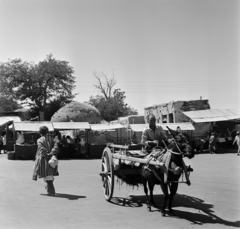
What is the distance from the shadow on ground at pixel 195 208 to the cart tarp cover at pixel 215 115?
56.3 ft

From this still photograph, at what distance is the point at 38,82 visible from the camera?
50938 mm

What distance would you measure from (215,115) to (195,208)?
63.5 feet

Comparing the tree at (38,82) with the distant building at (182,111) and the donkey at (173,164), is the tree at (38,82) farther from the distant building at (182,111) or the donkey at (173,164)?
the donkey at (173,164)

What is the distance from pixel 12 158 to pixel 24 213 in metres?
14.7

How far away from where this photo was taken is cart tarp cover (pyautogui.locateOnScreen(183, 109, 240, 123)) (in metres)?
24.3

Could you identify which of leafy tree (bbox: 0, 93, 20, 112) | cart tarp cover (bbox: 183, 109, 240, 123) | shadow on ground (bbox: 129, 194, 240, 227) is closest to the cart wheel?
shadow on ground (bbox: 129, 194, 240, 227)

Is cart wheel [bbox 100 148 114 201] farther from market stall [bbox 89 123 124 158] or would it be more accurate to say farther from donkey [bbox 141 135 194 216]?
market stall [bbox 89 123 124 158]

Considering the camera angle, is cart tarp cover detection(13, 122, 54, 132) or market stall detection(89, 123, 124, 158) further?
A: market stall detection(89, 123, 124, 158)

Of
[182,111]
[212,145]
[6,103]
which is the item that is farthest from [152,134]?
[6,103]

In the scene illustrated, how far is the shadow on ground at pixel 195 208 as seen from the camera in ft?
18.7

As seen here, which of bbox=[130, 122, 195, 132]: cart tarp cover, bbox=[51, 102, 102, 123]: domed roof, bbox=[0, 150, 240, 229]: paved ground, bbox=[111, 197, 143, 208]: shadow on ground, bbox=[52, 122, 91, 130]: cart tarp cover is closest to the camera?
bbox=[0, 150, 240, 229]: paved ground

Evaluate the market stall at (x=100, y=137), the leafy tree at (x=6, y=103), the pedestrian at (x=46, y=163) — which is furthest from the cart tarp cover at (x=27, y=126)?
the leafy tree at (x=6, y=103)

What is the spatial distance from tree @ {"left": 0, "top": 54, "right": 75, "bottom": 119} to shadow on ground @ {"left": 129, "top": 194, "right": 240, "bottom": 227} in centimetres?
4403

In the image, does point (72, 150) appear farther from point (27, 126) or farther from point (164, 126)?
point (164, 126)
